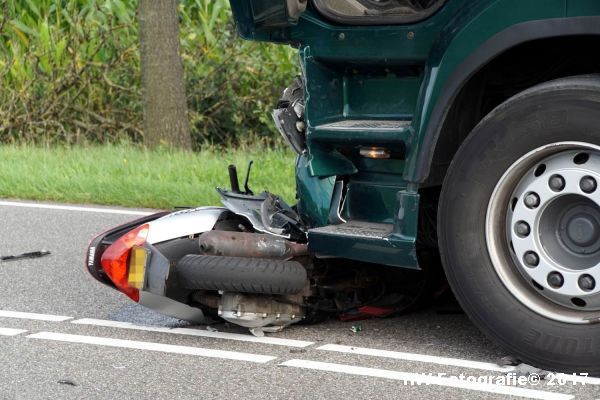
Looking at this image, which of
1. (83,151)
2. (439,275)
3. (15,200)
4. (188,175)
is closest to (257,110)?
(83,151)

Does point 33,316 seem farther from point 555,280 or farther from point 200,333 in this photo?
point 555,280

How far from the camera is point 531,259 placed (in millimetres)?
4875

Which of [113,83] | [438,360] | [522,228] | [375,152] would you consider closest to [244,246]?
[375,152]

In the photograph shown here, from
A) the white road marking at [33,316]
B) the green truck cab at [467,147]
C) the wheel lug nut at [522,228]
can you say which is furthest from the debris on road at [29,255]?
the wheel lug nut at [522,228]

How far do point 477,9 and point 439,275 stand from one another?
57.3 inches

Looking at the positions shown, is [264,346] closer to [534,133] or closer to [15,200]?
[534,133]

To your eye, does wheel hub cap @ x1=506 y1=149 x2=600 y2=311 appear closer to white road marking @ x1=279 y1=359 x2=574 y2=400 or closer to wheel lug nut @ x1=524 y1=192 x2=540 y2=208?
wheel lug nut @ x1=524 y1=192 x2=540 y2=208

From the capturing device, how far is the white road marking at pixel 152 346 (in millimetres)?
5338

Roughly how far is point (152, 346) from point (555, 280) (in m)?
1.78

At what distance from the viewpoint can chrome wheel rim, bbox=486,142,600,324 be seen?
4.77 metres

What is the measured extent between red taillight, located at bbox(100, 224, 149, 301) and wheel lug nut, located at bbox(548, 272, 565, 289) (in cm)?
176

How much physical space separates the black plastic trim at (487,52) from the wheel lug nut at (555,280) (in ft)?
2.05

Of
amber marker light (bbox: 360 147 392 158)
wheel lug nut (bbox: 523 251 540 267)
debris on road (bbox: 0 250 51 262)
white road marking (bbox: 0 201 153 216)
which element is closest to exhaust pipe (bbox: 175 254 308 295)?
amber marker light (bbox: 360 147 392 158)

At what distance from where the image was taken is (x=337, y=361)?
523 cm
